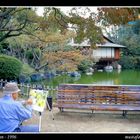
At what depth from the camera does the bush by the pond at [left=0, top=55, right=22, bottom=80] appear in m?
5.46

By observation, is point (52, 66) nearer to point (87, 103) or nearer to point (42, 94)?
point (87, 103)

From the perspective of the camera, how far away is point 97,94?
4.26m

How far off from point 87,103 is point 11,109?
195cm

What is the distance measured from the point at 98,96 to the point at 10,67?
2.08 meters

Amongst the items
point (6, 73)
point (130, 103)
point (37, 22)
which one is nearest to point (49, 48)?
point (6, 73)

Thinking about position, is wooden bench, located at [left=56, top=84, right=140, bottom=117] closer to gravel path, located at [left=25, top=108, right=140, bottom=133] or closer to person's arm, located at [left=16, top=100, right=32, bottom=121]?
gravel path, located at [left=25, top=108, right=140, bottom=133]

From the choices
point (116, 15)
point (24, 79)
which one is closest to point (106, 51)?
point (116, 15)

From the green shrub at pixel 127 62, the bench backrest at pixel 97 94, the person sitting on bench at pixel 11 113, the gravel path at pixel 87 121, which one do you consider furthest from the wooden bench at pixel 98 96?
the person sitting on bench at pixel 11 113

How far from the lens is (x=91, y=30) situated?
11.5ft

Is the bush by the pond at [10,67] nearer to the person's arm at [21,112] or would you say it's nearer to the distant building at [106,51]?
the distant building at [106,51]

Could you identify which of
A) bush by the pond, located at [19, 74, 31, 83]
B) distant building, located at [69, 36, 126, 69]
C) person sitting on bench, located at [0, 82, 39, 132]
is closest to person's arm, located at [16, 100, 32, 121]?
person sitting on bench, located at [0, 82, 39, 132]

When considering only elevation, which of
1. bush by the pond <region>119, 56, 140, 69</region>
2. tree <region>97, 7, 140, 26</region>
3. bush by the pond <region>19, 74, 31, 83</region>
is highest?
tree <region>97, 7, 140, 26</region>

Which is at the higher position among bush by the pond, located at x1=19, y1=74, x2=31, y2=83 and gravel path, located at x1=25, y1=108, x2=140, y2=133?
bush by the pond, located at x1=19, y1=74, x2=31, y2=83

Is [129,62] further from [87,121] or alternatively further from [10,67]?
[10,67]
